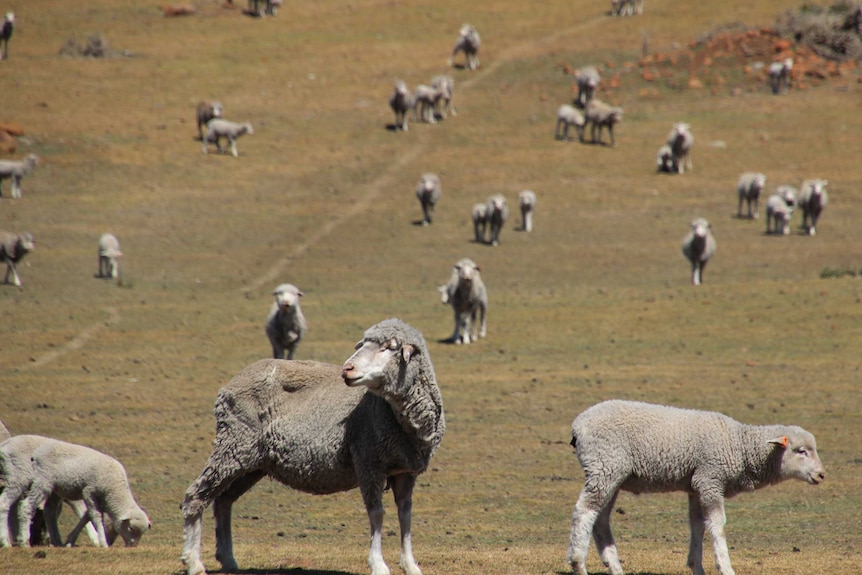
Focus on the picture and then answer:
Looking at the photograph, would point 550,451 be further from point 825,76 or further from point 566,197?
point 825,76

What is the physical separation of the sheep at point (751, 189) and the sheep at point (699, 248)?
8.04m

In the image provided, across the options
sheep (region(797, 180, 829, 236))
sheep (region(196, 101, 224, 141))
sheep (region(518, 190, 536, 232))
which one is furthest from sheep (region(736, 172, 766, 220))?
sheep (region(196, 101, 224, 141))

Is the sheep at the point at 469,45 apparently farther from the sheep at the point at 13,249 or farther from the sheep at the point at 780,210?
the sheep at the point at 13,249

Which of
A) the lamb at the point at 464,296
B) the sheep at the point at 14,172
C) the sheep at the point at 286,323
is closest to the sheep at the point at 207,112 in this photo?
the sheep at the point at 14,172

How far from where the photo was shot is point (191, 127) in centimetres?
4681

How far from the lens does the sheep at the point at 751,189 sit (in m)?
36.2

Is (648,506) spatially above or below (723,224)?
below

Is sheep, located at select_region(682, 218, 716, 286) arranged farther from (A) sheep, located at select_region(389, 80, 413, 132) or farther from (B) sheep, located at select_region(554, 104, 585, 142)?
(A) sheep, located at select_region(389, 80, 413, 132)

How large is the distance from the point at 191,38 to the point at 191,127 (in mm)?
13522

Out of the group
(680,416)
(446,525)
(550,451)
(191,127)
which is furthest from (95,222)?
(680,416)

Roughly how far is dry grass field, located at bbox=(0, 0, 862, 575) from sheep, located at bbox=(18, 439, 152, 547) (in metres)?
0.75

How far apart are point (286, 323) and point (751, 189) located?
2055cm

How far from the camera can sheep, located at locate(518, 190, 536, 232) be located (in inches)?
1396

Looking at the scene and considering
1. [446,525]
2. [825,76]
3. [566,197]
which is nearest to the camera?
[446,525]
